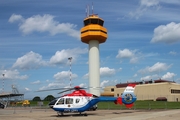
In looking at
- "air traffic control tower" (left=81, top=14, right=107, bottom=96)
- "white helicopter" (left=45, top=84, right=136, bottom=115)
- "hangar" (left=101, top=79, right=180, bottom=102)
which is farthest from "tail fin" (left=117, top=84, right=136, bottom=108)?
"hangar" (left=101, top=79, right=180, bottom=102)

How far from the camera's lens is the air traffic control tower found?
5950 centimetres

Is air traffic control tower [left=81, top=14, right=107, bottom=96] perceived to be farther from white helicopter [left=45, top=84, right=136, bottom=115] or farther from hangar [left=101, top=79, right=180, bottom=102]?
white helicopter [left=45, top=84, right=136, bottom=115]

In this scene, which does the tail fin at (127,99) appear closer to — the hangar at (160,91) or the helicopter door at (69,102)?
the helicopter door at (69,102)

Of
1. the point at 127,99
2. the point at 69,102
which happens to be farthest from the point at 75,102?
the point at 127,99

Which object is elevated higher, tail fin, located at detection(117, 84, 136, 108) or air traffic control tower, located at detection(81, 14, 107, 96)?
air traffic control tower, located at detection(81, 14, 107, 96)

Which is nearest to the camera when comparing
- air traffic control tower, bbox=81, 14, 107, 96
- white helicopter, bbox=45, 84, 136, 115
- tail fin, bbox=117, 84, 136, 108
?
white helicopter, bbox=45, 84, 136, 115

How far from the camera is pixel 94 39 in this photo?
61500 mm

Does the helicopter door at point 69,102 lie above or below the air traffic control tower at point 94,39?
below

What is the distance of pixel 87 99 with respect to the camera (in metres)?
26.9

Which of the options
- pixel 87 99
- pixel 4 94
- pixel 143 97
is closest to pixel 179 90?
pixel 143 97

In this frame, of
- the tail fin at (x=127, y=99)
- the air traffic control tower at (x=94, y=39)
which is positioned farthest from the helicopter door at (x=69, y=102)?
the air traffic control tower at (x=94, y=39)

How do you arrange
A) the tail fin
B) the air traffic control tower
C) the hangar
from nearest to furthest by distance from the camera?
the tail fin < the air traffic control tower < the hangar

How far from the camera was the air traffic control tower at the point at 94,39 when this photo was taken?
2343 inches

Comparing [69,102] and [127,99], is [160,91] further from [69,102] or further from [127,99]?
[69,102]
